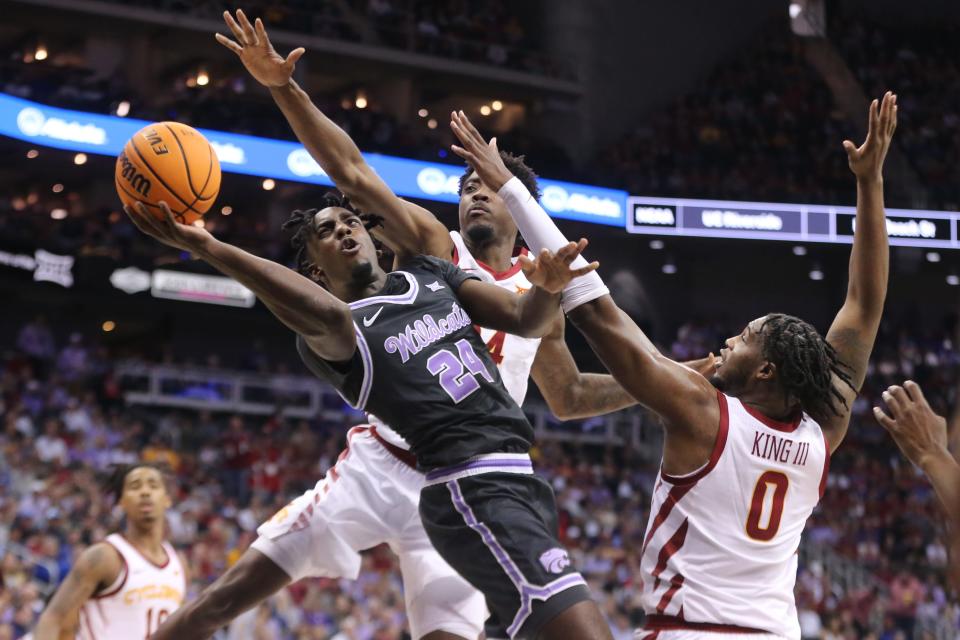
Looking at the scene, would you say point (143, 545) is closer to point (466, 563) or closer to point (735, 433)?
point (466, 563)

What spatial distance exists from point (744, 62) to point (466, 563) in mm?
25487

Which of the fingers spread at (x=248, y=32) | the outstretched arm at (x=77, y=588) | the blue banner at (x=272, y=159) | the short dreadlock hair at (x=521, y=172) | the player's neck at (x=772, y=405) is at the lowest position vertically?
the outstretched arm at (x=77, y=588)

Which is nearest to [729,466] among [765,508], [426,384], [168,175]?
[765,508]

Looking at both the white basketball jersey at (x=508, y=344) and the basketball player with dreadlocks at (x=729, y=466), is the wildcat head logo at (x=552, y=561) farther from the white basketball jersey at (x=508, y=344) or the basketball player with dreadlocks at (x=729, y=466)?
the white basketball jersey at (x=508, y=344)

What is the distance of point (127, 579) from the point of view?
6.33 metres

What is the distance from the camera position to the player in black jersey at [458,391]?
4008mm

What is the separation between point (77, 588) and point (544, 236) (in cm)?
321

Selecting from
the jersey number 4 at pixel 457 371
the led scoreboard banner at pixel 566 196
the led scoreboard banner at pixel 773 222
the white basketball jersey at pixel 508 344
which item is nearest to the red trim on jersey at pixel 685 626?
the jersey number 4 at pixel 457 371

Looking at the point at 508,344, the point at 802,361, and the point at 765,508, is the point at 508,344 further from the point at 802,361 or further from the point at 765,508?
the point at 765,508

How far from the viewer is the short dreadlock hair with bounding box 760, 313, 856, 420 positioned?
4.14m

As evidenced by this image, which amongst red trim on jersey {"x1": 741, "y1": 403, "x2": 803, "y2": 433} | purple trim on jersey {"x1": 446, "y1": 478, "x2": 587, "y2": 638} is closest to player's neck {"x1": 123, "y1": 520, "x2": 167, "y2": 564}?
purple trim on jersey {"x1": 446, "y1": 478, "x2": 587, "y2": 638}

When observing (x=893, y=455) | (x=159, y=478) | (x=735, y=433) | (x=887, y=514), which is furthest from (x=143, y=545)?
(x=893, y=455)

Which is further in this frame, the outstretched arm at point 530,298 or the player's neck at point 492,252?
the player's neck at point 492,252

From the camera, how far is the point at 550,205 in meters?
20.7
